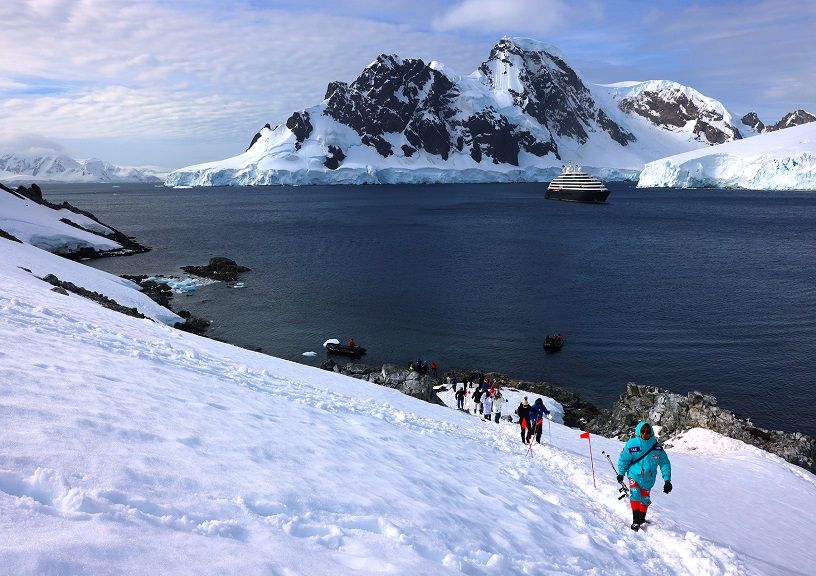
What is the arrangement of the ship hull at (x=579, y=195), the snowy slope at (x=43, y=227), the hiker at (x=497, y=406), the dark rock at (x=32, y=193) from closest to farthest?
the hiker at (x=497, y=406), the snowy slope at (x=43, y=227), the dark rock at (x=32, y=193), the ship hull at (x=579, y=195)

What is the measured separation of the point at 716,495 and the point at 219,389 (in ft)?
45.2

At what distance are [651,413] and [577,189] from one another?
146m

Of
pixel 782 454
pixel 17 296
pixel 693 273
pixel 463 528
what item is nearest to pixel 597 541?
pixel 463 528

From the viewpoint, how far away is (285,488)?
6.93 meters

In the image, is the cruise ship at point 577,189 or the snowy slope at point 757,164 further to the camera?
the snowy slope at point 757,164

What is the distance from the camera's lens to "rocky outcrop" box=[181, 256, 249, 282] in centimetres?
5838

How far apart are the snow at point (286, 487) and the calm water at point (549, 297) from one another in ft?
60.3

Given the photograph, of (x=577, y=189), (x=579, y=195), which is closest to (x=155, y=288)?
(x=579, y=195)

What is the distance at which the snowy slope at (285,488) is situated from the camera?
16.8ft

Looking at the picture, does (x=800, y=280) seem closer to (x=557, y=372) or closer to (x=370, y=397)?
(x=557, y=372)

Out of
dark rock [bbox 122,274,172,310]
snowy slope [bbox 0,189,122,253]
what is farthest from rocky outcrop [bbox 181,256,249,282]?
snowy slope [bbox 0,189,122,253]

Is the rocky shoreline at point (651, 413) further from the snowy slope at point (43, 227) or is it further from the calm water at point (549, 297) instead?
the snowy slope at point (43, 227)

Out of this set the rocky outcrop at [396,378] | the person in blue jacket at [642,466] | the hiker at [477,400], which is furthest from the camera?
the rocky outcrop at [396,378]

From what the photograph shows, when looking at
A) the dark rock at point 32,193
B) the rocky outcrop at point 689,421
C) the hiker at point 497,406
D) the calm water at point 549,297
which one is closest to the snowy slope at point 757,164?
the calm water at point 549,297
